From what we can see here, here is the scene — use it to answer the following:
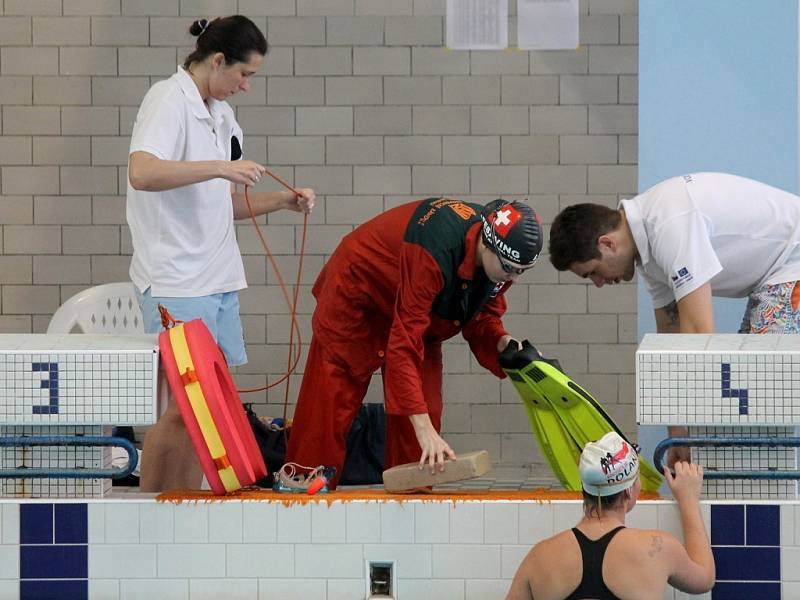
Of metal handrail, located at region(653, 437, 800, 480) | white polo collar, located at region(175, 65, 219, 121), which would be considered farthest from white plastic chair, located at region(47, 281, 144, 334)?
metal handrail, located at region(653, 437, 800, 480)

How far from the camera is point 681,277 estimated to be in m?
3.97

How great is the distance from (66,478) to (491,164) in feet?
10.5

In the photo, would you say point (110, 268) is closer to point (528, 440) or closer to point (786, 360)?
point (528, 440)

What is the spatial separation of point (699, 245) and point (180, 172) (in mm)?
1611

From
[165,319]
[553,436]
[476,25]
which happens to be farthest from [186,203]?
[476,25]

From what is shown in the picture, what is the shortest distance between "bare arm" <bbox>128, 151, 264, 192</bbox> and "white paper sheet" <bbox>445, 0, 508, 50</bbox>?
7.90 feet

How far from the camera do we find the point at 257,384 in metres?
6.39

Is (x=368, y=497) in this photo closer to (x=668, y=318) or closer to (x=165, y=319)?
(x=165, y=319)

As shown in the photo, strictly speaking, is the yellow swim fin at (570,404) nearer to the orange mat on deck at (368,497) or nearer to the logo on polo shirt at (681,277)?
the orange mat on deck at (368,497)

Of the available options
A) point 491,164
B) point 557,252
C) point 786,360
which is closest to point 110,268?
point 491,164

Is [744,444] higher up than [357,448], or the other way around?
[744,444]

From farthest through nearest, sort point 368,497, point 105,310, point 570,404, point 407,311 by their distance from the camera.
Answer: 1. point 105,310
2. point 570,404
3. point 407,311
4. point 368,497

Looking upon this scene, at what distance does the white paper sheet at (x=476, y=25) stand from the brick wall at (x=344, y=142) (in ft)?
0.16

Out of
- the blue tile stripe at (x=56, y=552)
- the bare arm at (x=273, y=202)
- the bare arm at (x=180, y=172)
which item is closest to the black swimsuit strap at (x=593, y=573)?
the blue tile stripe at (x=56, y=552)
